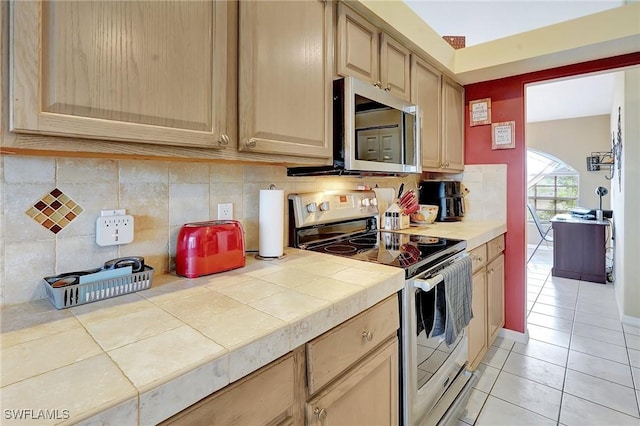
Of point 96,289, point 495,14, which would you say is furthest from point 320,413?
point 495,14

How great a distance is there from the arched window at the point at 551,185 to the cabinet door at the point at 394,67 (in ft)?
17.3

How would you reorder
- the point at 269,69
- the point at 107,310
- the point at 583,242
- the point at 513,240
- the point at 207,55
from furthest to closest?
the point at 583,242 → the point at 513,240 → the point at 269,69 → the point at 207,55 → the point at 107,310

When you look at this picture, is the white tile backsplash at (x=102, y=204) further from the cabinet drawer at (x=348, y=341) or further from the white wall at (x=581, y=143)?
the white wall at (x=581, y=143)

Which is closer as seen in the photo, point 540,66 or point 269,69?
point 269,69

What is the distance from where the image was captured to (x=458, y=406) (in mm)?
1536

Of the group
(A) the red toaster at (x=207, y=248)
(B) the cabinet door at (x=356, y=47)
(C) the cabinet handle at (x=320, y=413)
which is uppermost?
(B) the cabinet door at (x=356, y=47)

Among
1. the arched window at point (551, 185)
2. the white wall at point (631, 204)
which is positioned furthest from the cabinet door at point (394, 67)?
the arched window at point (551, 185)

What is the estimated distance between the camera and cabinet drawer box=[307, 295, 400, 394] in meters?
0.83

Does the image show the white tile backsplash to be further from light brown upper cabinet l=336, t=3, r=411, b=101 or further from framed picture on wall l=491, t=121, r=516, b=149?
framed picture on wall l=491, t=121, r=516, b=149

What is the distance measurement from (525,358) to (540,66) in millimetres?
2056

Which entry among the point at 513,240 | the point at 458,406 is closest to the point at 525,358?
the point at 513,240

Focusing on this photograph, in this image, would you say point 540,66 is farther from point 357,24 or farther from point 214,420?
point 214,420

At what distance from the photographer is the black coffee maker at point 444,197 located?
260 centimetres

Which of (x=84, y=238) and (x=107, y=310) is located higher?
(x=84, y=238)
